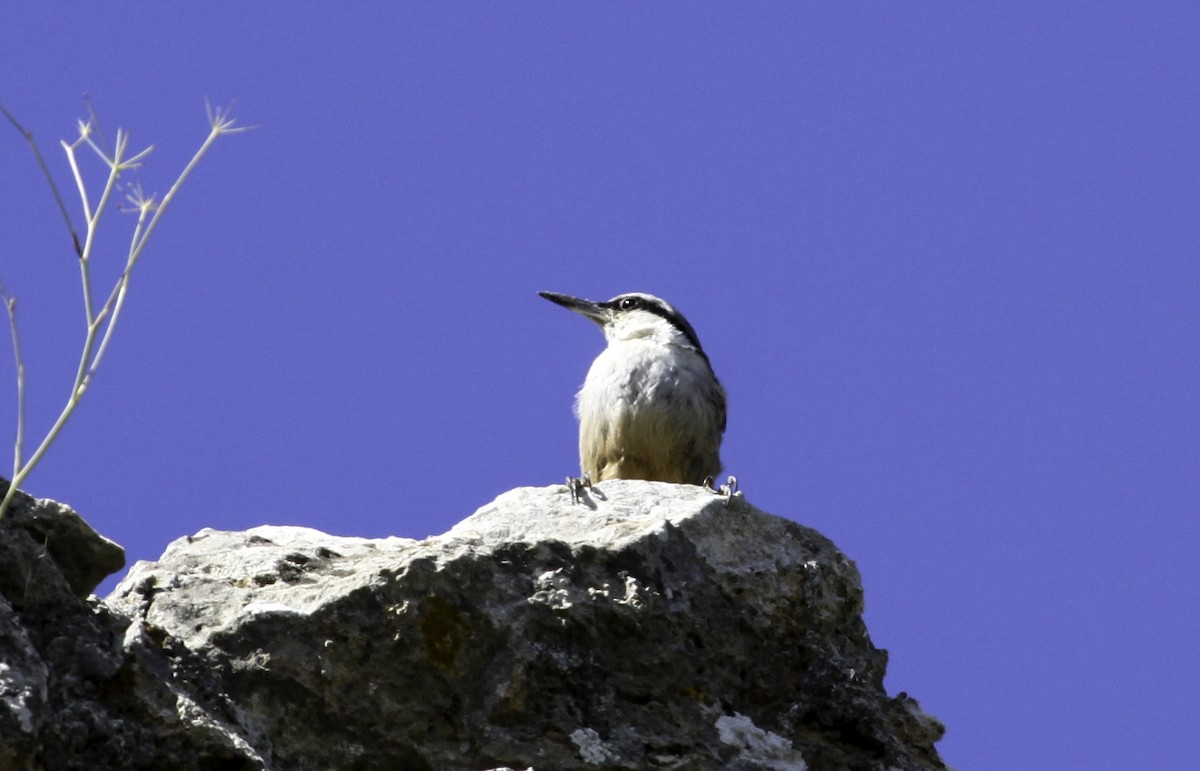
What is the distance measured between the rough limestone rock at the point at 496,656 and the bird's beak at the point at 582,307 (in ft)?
14.2

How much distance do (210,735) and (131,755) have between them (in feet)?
0.76

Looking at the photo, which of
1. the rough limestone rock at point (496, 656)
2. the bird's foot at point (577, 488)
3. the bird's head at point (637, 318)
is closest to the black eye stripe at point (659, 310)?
the bird's head at point (637, 318)

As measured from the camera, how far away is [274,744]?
4.41 m

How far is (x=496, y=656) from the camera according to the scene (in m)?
4.81

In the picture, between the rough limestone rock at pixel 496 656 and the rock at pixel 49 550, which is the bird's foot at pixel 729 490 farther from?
the rock at pixel 49 550

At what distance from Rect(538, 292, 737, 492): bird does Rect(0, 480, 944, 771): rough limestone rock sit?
2.68 meters

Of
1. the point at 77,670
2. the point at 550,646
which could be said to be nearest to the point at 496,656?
the point at 550,646

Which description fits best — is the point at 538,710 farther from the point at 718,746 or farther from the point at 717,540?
the point at 717,540

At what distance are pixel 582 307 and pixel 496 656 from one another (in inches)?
214

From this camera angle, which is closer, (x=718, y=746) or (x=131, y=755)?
(x=131, y=755)

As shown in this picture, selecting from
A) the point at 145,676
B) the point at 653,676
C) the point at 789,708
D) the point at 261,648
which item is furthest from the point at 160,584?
the point at 789,708

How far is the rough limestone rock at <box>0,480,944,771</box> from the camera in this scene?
414 centimetres

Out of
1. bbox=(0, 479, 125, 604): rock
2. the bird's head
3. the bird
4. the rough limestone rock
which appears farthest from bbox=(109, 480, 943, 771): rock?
the bird's head

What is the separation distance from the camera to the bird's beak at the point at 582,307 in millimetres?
10000
